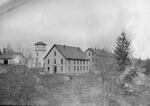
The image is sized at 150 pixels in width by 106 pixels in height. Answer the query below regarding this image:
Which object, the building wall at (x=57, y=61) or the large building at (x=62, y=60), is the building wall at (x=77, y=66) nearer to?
the large building at (x=62, y=60)

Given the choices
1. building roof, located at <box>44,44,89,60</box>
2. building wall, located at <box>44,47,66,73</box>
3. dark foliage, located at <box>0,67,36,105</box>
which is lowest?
dark foliage, located at <box>0,67,36,105</box>

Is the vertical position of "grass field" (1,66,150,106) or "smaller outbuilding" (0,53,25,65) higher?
"smaller outbuilding" (0,53,25,65)

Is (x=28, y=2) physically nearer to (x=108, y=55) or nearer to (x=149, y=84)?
(x=108, y=55)

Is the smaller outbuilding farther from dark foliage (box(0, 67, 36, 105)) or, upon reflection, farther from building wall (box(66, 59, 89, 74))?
dark foliage (box(0, 67, 36, 105))

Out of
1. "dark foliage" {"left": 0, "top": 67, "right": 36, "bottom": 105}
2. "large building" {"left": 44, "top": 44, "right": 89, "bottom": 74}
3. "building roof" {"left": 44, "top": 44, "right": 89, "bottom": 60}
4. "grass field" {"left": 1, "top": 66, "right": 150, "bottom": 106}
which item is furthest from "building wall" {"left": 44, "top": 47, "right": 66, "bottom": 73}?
"dark foliage" {"left": 0, "top": 67, "right": 36, "bottom": 105}

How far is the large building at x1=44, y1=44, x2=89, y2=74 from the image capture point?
1384cm

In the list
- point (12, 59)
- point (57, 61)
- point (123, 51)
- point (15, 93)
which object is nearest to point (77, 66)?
point (57, 61)

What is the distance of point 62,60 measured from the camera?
13.8 meters

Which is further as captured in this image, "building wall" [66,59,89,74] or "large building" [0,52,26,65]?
"building wall" [66,59,89,74]

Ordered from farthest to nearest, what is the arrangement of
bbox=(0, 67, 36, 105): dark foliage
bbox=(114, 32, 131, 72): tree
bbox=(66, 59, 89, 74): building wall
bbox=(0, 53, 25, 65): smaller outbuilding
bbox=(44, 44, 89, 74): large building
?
bbox=(66, 59, 89, 74): building wall, bbox=(44, 44, 89, 74): large building, bbox=(0, 53, 25, 65): smaller outbuilding, bbox=(114, 32, 131, 72): tree, bbox=(0, 67, 36, 105): dark foliage

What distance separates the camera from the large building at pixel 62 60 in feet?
45.4

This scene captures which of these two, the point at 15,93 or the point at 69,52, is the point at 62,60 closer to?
the point at 69,52

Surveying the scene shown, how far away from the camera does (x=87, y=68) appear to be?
16984 mm

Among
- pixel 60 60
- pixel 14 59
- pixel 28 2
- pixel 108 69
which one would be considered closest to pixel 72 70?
pixel 60 60
